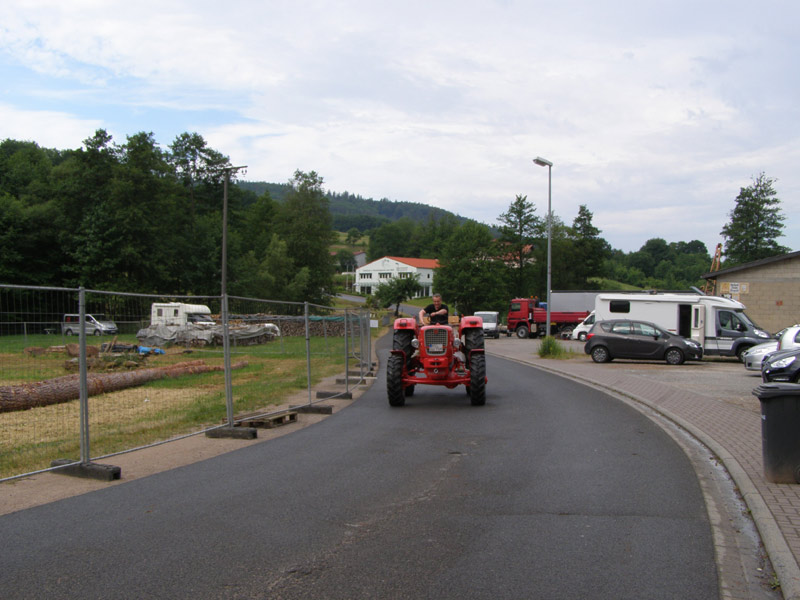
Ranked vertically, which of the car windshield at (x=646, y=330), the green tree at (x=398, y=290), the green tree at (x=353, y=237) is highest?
the green tree at (x=353, y=237)

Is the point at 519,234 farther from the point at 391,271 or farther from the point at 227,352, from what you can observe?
the point at 227,352

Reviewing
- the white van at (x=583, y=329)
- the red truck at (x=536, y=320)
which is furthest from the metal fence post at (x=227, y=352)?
the red truck at (x=536, y=320)

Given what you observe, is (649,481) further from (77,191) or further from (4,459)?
(77,191)

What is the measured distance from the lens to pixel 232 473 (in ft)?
23.0

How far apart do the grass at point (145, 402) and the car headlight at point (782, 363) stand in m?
9.29

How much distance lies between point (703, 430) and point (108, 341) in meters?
8.44

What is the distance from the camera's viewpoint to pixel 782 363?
13.2 meters

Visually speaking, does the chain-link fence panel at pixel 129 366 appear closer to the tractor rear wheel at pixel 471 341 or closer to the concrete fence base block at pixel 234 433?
the concrete fence base block at pixel 234 433

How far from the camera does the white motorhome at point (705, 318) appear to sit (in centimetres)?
2627

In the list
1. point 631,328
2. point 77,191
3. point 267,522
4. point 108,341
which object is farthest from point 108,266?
point 267,522

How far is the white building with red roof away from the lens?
5217 inches

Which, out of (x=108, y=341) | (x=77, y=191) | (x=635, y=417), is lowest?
(x=635, y=417)

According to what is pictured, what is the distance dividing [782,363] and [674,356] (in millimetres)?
10762

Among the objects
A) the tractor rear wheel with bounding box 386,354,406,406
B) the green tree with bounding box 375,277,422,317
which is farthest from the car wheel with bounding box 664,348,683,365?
the green tree with bounding box 375,277,422,317
